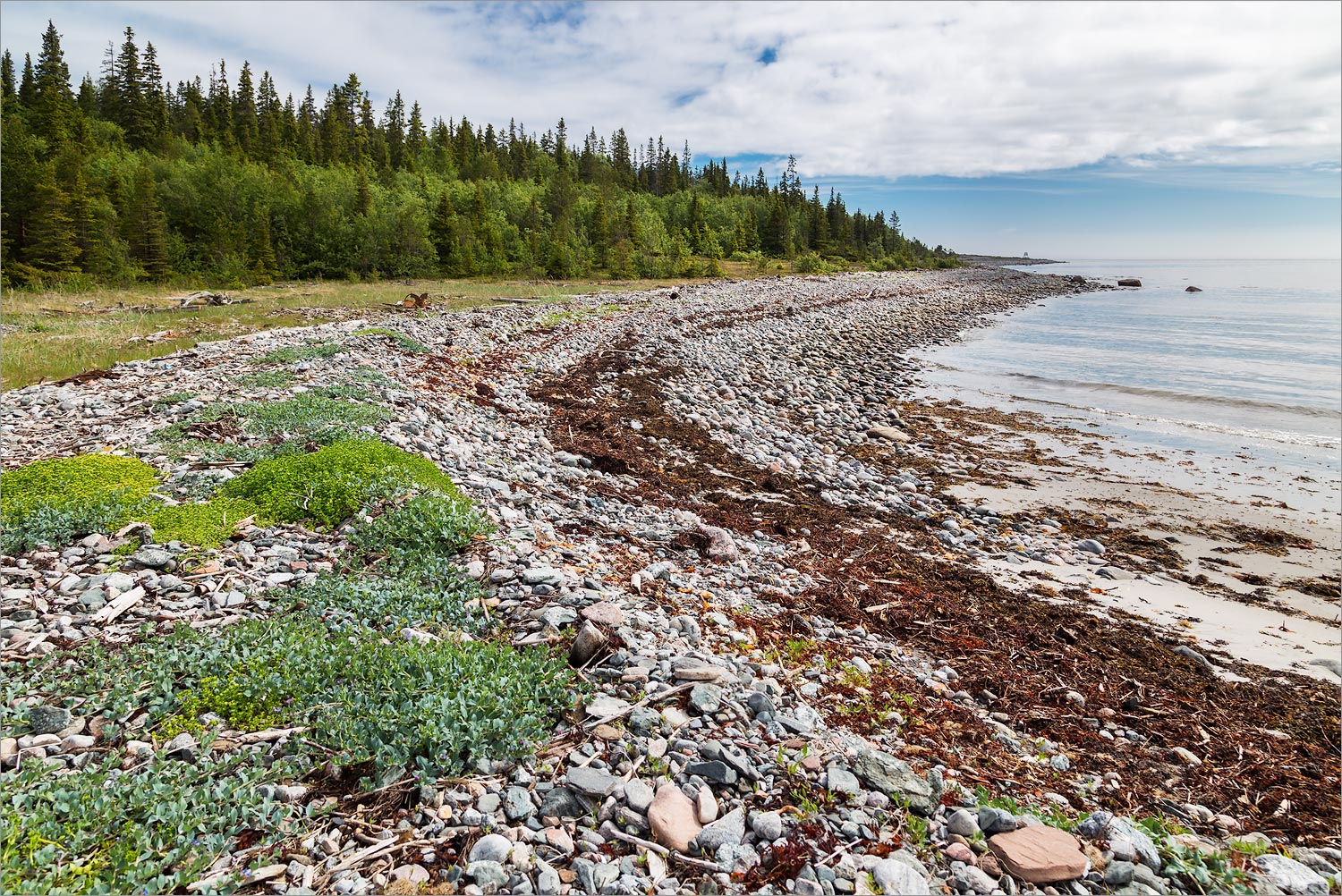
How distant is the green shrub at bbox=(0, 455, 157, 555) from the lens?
5699 millimetres

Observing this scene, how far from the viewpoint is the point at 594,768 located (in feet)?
12.7

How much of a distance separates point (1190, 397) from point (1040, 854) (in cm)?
2659

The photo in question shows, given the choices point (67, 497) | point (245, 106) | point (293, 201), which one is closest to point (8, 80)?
point (245, 106)

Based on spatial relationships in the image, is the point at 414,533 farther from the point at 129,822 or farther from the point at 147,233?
the point at 147,233

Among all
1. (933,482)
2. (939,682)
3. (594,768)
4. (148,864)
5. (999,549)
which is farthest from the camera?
(933,482)

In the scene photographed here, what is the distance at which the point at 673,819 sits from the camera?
3.55 metres

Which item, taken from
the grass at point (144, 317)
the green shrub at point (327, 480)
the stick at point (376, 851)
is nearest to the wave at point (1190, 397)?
the grass at point (144, 317)

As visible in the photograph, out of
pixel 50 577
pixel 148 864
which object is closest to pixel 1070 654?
pixel 148 864

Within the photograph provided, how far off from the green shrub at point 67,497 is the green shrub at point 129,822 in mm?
3210

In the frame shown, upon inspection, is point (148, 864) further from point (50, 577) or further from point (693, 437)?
point (693, 437)

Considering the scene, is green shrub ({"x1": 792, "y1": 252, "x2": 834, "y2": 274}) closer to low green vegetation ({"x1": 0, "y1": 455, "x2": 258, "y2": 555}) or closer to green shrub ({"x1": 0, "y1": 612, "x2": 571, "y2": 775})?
low green vegetation ({"x1": 0, "y1": 455, "x2": 258, "y2": 555})

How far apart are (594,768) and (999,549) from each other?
8520 millimetres

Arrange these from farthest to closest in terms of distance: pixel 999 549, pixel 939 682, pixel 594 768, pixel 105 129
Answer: pixel 105 129 < pixel 999 549 < pixel 939 682 < pixel 594 768

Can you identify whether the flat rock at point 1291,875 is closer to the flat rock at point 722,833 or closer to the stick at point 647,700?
the flat rock at point 722,833
